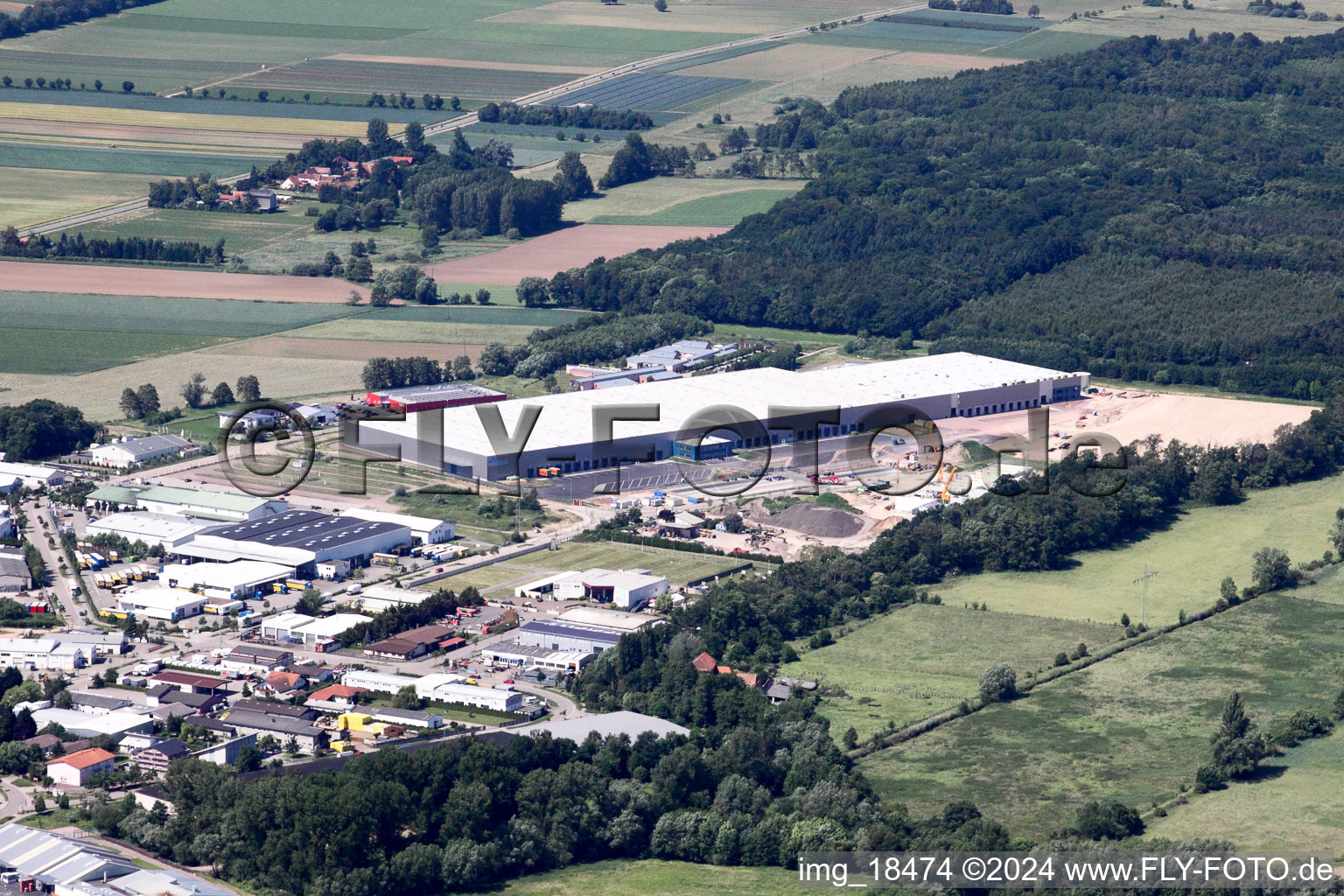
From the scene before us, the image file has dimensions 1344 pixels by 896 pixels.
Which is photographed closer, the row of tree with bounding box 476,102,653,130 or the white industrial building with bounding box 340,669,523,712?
the white industrial building with bounding box 340,669,523,712

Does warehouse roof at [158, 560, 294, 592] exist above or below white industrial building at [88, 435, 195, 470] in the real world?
below

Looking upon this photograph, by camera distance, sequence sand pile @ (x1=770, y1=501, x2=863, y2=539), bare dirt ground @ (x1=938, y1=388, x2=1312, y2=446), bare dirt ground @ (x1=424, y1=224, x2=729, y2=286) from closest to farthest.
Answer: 1. sand pile @ (x1=770, y1=501, x2=863, y2=539)
2. bare dirt ground @ (x1=938, y1=388, x2=1312, y2=446)
3. bare dirt ground @ (x1=424, y1=224, x2=729, y2=286)

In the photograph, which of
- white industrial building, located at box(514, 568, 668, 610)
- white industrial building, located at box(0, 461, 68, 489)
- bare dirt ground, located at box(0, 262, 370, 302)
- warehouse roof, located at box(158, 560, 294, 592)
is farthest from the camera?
bare dirt ground, located at box(0, 262, 370, 302)

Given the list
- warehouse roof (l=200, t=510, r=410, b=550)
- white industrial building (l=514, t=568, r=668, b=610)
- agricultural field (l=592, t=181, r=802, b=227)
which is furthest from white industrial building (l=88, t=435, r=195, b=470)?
agricultural field (l=592, t=181, r=802, b=227)

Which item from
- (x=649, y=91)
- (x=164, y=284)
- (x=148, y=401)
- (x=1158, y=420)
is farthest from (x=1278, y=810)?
(x=649, y=91)

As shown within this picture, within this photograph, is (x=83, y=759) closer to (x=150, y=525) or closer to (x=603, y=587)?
(x=603, y=587)

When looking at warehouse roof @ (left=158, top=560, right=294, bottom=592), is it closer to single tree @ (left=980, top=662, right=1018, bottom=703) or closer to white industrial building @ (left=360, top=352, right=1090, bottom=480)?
white industrial building @ (left=360, top=352, right=1090, bottom=480)

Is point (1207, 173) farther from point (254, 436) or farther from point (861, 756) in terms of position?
point (861, 756)
